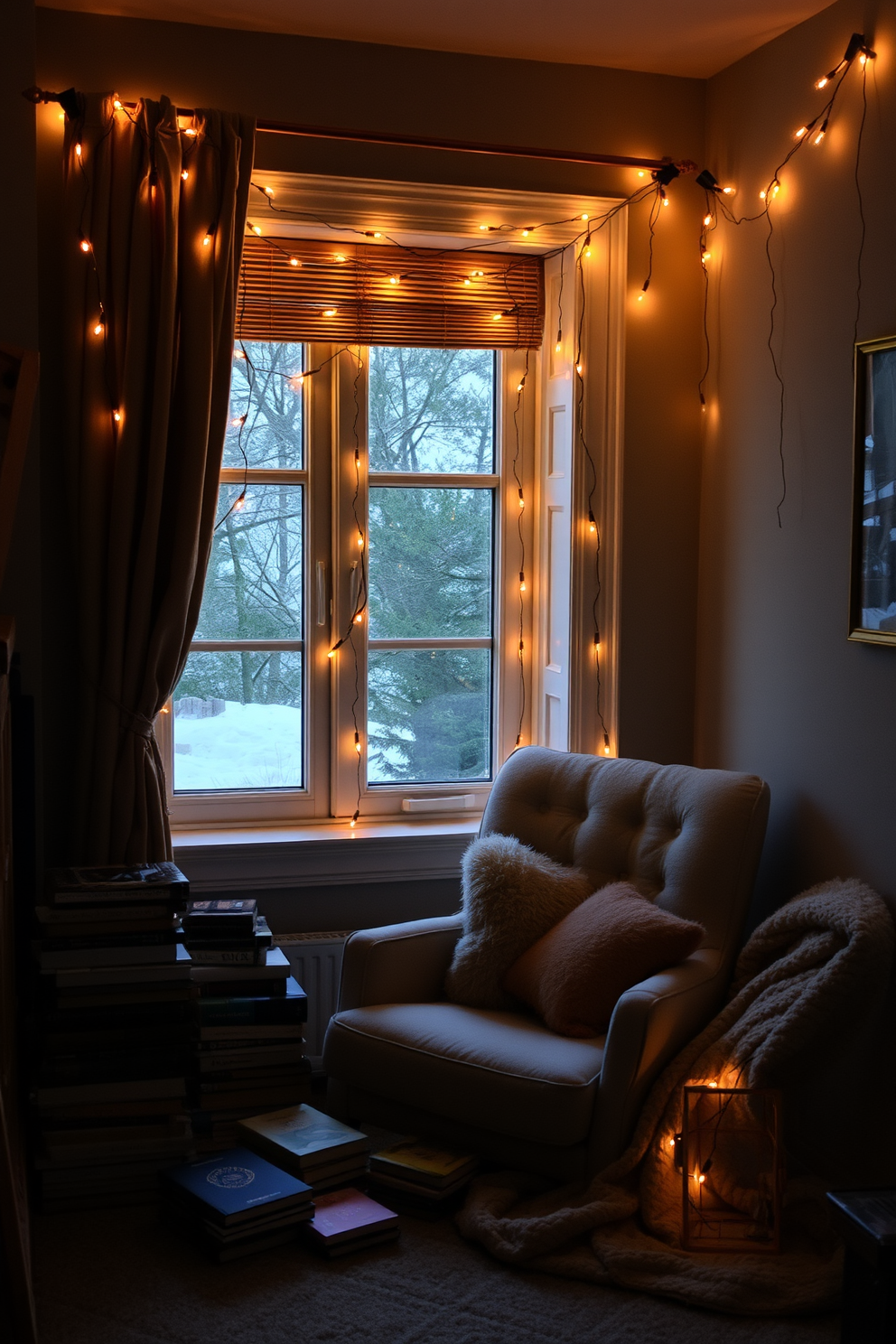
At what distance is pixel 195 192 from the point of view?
2967 millimetres

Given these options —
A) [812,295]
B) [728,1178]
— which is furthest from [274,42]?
[728,1178]

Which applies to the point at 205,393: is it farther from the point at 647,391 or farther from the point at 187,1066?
the point at 187,1066

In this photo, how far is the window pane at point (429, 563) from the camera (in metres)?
3.57

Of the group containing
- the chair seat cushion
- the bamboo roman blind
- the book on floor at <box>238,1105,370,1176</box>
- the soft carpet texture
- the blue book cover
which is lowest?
the soft carpet texture

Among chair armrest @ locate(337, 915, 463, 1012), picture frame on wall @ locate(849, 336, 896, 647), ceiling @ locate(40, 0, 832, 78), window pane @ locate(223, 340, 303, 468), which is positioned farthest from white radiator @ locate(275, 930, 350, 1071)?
ceiling @ locate(40, 0, 832, 78)

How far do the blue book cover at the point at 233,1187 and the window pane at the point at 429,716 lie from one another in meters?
1.26

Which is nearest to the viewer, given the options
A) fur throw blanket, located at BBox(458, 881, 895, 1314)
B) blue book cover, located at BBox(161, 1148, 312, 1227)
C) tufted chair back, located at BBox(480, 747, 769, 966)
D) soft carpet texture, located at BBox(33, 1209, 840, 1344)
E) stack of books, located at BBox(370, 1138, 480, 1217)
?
soft carpet texture, located at BBox(33, 1209, 840, 1344)

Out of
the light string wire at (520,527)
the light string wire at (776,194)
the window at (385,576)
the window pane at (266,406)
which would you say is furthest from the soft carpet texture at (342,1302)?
the window pane at (266,406)

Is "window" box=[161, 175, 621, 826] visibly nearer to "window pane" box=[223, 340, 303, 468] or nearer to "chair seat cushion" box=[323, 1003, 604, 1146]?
"window pane" box=[223, 340, 303, 468]

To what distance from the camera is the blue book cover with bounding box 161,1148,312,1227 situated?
242 centimetres

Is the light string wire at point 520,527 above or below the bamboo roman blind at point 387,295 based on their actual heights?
below

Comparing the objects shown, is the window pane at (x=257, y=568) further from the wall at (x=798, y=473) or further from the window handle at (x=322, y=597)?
the wall at (x=798, y=473)

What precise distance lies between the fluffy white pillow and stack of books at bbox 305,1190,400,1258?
533 mm

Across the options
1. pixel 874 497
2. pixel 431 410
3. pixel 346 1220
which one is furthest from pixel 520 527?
pixel 346 1220
